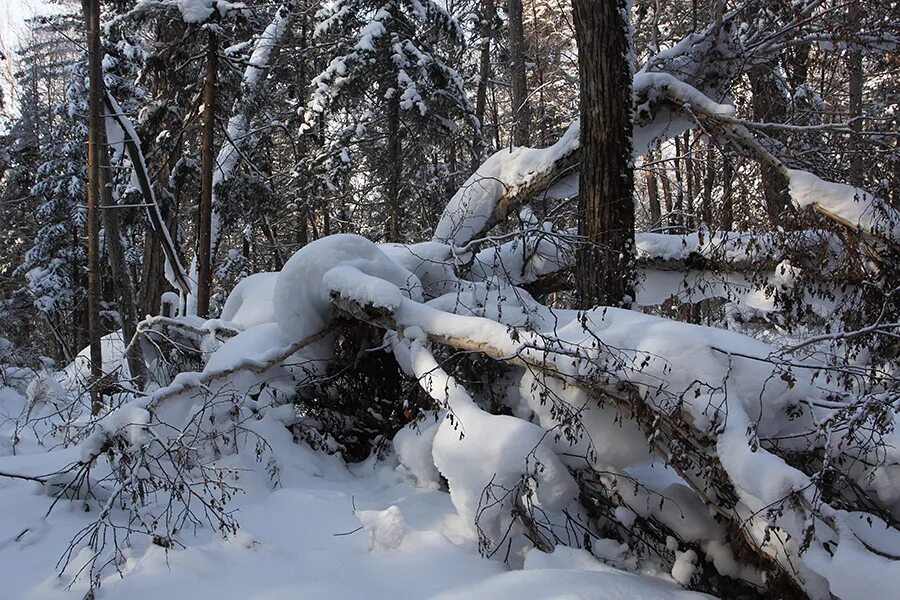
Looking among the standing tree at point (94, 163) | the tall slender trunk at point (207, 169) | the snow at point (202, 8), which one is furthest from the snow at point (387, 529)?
the snow at point (202, 8)

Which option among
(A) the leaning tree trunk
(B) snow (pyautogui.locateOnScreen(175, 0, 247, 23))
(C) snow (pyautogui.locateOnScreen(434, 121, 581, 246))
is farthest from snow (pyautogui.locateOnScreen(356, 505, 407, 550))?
(B) snow (pyautogui.locateOnScreen(175, 0, 247, 23))

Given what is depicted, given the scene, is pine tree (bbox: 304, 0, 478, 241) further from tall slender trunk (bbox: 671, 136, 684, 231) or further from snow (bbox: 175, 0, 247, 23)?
tall slender trunk (bbox: 671, 136, 684, 231)

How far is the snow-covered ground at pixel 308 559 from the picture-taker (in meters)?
2.95

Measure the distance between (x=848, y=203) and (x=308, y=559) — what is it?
439 centimetres

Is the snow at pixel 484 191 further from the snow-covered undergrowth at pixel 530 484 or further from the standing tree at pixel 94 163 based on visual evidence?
the standing tree at pixel 94 163

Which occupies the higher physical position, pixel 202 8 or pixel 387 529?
pixel 202 8

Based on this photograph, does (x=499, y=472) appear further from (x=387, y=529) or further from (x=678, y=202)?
(x=678, y=202)

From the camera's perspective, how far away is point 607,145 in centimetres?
504

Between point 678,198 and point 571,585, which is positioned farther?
point 678,198

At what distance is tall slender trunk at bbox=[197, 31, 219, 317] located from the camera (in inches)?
379

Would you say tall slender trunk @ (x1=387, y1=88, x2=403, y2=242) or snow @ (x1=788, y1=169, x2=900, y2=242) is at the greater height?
tall slender trunk @ (x1=387, y1=88, x2=403, y2=242)

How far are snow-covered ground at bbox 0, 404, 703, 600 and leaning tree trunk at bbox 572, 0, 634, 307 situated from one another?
87.7 inches

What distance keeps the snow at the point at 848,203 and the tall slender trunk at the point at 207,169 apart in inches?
321

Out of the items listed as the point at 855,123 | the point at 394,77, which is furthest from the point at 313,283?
the point at 394,77
